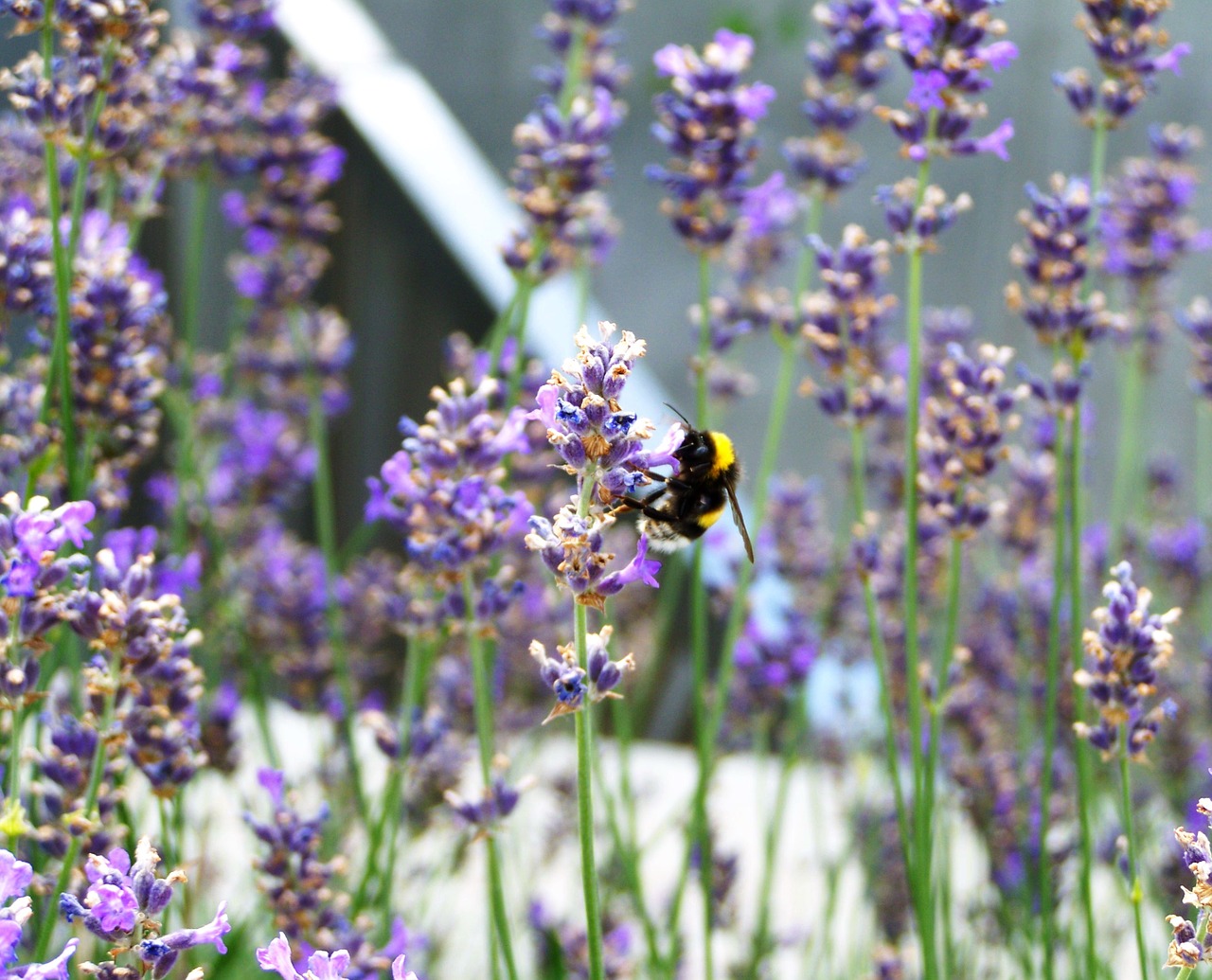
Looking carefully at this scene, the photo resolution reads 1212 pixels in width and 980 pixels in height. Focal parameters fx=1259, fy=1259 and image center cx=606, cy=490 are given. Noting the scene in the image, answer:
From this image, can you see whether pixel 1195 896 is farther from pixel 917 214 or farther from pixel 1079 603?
pixel 917 214

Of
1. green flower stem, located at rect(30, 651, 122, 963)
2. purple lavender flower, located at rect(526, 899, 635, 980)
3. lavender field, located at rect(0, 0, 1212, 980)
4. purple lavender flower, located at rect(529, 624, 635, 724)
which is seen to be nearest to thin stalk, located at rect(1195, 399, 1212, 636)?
lavender field, located at rect(0, 0, 1212, 980)

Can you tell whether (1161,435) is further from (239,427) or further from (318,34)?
(239,427)

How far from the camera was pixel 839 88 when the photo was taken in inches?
74.7

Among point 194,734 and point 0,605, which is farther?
point 194,734

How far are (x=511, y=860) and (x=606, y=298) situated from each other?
2.58 meters

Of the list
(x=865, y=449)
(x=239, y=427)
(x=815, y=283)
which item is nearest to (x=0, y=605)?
(x=239, y=427)

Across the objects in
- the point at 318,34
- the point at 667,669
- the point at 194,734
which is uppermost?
the point at 318,34

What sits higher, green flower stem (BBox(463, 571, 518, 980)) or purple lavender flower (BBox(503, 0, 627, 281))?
purple lavender flower (BBox(503, 0, 627, 281))

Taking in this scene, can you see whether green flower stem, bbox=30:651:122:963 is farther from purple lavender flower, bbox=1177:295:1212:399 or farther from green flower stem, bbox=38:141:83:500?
purple lavender flower, bbox=1177:295:1212:399

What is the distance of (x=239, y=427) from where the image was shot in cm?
247

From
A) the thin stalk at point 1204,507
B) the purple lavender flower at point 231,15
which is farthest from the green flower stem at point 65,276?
the thin stalk at point 1204,507

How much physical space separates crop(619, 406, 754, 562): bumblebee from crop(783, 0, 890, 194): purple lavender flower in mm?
568

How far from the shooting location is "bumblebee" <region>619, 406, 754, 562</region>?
1469 mm

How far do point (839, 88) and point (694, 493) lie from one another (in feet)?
2.54
